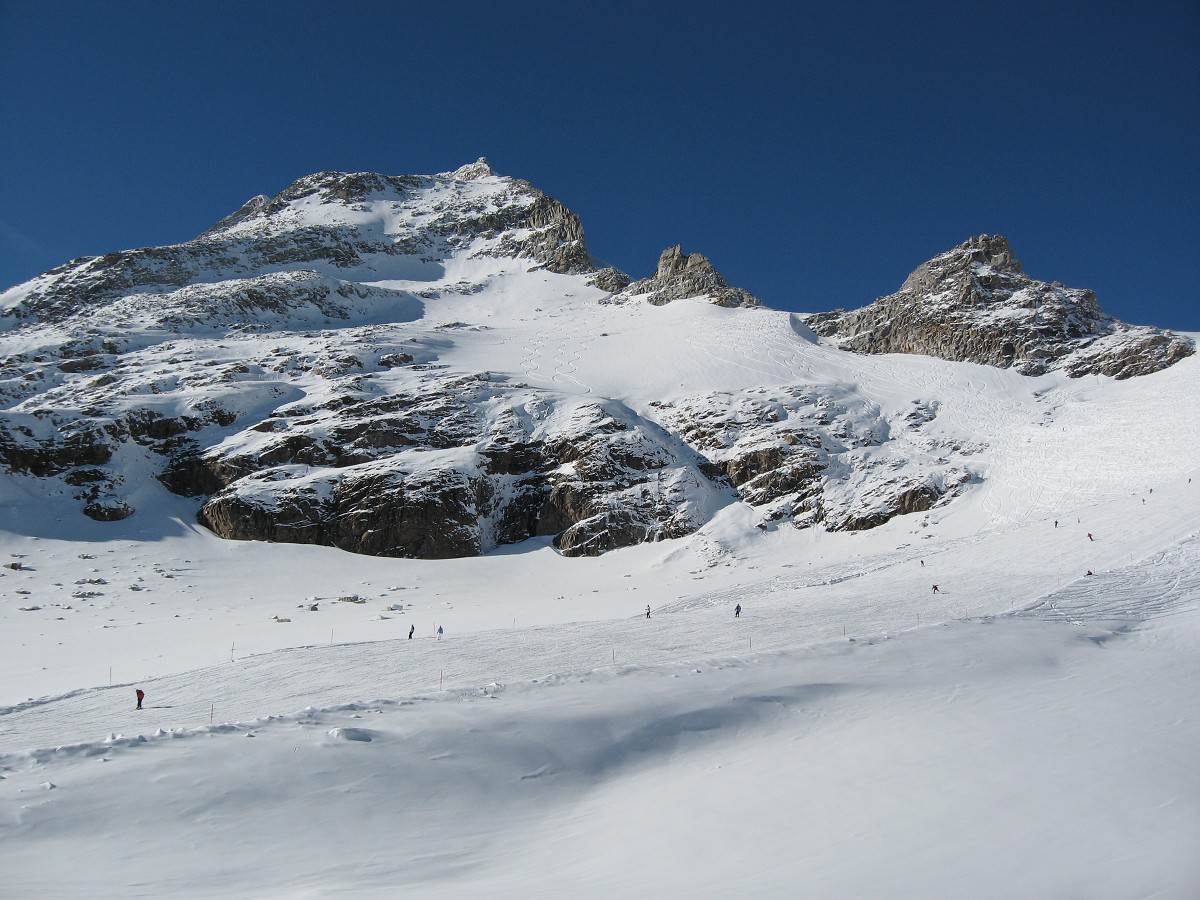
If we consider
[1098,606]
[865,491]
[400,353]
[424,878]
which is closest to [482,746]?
[424,878]

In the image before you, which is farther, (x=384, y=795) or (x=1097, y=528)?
(x=1097, y=528)

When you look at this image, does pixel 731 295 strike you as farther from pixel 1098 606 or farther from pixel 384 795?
pixel 384 795

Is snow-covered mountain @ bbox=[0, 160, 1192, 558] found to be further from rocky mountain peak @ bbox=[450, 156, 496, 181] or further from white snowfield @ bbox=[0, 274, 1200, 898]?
rocky mountain peak @ bbox=[450, 156, 496, 181]

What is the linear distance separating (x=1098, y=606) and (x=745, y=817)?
1992cm

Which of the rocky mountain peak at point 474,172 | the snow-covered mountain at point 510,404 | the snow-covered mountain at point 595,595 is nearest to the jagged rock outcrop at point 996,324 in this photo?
the snow-covered mountain at point 510,404

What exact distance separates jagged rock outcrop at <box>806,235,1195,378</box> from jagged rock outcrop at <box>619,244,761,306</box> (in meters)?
13.8

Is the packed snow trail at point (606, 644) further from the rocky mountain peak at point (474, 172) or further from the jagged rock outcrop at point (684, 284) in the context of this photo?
the rocky mountain peak at point (474, 172)

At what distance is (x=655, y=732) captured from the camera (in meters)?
13.9

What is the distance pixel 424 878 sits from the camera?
9.15 m

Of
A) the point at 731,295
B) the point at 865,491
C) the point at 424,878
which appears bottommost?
the point at 424,878

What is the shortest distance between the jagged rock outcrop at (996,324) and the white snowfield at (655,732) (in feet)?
101

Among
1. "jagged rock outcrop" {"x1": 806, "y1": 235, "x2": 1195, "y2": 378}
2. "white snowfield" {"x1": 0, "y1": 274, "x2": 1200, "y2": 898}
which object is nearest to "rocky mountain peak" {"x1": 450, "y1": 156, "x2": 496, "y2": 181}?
"jagged rock outcrop" {"x1": 806, "y1": 235, "x2": 1195, "y2": 378}

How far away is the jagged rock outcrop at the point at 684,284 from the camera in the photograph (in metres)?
106

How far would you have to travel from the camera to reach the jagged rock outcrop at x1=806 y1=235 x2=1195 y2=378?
6881cm
